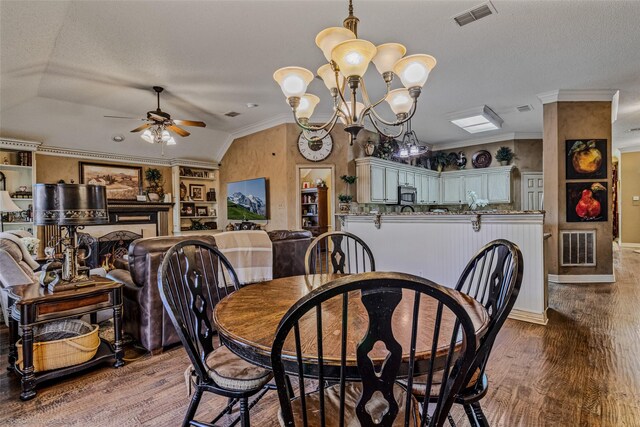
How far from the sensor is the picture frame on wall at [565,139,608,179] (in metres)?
4.74

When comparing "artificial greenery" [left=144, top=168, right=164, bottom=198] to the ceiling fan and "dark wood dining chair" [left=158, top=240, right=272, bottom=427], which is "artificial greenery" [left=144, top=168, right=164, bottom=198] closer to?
the ceiling fan

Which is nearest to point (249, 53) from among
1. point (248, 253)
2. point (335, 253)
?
point (248, 253)

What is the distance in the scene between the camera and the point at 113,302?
2332mm

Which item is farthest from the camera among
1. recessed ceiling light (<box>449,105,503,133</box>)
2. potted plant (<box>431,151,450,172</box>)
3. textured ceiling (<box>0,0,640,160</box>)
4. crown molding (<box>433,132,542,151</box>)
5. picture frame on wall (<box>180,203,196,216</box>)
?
potted plant (<box>431,151,450,172</box>)

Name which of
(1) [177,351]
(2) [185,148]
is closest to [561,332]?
(1) [177,351]

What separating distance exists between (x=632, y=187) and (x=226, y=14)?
10761 millimetres

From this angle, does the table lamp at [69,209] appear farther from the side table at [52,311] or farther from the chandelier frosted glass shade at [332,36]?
the chandelier frosted glass shade at [332,36]

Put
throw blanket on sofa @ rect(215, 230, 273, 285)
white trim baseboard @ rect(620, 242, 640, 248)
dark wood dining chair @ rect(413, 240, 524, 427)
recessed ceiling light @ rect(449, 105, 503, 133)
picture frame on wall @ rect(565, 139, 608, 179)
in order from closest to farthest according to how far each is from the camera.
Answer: dark wood dining chair @ rect(413, 240, 524, 427) < throw blanket on sofa @ rect(215, 230, 273, 285) < picture frame on wall @ rect(565, 139, 608, 179) < recessed ceiling light @ rect(449, 105, 503, 133) < white trim baseboard @ rect(620, 242, 640, 248)

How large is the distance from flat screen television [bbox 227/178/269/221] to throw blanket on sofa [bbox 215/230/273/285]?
10.2 feet

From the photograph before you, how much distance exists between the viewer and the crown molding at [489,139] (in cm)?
724

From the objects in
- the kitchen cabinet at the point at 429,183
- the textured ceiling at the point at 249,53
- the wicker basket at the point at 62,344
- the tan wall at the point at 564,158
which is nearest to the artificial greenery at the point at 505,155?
the kitchen cabinet at the point at 429,183

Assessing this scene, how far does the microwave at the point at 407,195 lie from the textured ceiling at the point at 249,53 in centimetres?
203

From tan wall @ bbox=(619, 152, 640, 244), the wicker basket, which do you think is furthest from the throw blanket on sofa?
tan wall @ bbox=(619, 152, 640, 244)

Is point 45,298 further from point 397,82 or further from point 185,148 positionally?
point 185,148
